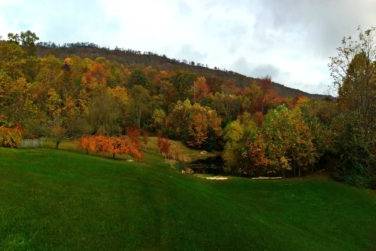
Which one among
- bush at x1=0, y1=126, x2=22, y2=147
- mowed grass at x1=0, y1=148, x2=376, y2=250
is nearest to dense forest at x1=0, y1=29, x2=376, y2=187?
bush at x1=0, y1=126, x2=22, y2=147

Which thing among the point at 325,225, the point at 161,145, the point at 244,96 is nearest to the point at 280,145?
the point at 325,225

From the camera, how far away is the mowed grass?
2186cm

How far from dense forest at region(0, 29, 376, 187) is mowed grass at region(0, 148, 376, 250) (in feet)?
66.0

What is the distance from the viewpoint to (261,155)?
8644 cm

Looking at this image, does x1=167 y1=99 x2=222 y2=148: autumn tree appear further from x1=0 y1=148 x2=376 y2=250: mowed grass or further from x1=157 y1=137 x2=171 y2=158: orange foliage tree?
x1=0 y1=148 x2=376 y2=250: mowed grass

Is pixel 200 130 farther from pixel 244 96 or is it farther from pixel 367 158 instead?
pixel 367 158

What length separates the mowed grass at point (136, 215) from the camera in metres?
21.9

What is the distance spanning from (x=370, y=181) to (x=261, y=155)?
31160 mm

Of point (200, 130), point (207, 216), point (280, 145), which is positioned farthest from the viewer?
point (200, 130)

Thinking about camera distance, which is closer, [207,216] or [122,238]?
[122,238]

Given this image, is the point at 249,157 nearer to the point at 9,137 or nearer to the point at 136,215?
the point at 9,137

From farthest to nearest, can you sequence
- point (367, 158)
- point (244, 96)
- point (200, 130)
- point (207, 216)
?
point (244, 96), point (200, 130), point (367, 158), point (207, 216)

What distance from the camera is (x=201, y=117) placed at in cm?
14688

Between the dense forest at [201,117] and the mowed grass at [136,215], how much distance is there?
66.0ft
